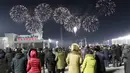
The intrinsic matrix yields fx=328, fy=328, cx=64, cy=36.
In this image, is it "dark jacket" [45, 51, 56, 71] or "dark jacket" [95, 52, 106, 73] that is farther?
"dark jacket" [45, 51, 56, 71]

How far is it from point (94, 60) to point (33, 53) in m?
2.08

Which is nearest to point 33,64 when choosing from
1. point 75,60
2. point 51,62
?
point 75,60

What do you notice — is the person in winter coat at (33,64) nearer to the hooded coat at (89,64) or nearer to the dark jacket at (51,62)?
the hooded coat at (89,64)

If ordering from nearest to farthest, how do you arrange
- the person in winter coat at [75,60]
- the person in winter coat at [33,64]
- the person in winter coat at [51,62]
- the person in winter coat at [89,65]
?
the person in winter coat at [33,64], the person in winter coat at [89,65], the person in winter coat at [75,60], the person in winter coat at [51,62]

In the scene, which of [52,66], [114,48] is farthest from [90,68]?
[114,48]

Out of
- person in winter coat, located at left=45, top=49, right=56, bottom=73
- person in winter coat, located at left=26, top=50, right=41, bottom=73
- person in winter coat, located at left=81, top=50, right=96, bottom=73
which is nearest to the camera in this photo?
person in winter coat, located at left=26, top=50, right=41, bottom=73

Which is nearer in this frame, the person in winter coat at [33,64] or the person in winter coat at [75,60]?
the person in winter coat at [33,64]

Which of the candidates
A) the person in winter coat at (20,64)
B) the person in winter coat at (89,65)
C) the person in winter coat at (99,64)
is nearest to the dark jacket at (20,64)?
the person in winter coat at (20,64)

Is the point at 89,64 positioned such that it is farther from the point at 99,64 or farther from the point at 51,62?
the point at 51,62

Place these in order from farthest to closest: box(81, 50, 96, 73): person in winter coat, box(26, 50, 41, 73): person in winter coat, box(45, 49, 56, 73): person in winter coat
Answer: box(45, 49, 56, 73): person in winter coat < box(81, 50, 96, 73): person in winter coat < box(26, 50, 41, 73): person in winter coat

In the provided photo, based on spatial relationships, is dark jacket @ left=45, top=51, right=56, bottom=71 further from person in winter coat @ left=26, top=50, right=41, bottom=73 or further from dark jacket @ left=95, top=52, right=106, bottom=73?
person in winter coat @ left=26, top=50, right=41, bottom=73

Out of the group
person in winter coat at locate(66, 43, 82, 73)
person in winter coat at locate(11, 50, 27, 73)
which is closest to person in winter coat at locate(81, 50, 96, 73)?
person in winter coat at locate(66, 43, 82, 73)

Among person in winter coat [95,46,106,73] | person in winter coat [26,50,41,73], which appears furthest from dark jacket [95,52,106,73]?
person in winter coat [26,50,41,73]

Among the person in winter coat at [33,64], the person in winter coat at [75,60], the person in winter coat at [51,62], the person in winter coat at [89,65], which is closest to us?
the person in winter coat at [33,64]
